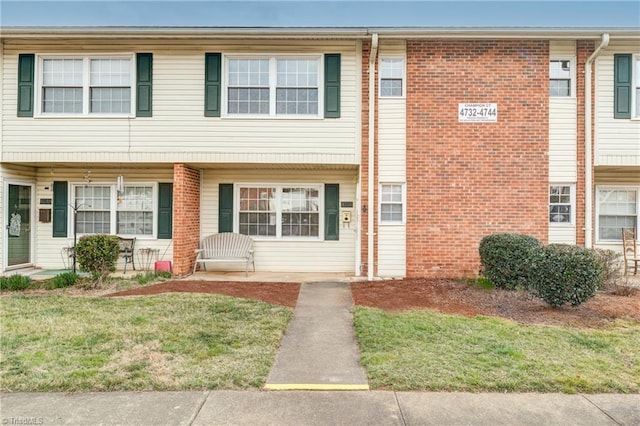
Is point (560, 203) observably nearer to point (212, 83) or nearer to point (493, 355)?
point (493, 355)

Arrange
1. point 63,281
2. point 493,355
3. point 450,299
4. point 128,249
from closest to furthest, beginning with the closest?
1. point 493,355
2. point 450,299
3. point 63,281
4. point 128,249

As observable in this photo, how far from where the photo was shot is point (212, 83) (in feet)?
30.3

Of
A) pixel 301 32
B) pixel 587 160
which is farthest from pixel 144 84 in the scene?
pixel 587 160

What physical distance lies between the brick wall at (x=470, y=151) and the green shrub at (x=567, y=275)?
2990mm

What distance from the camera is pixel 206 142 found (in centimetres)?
924

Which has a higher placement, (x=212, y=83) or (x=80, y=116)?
(x=212, y=83)

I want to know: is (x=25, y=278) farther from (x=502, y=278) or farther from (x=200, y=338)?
(x=502, y=278)

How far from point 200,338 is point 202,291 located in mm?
2858

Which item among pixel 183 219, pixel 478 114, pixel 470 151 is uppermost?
pixel 478 114

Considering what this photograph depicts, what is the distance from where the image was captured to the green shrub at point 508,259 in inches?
292

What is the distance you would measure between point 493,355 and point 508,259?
12.4 ft

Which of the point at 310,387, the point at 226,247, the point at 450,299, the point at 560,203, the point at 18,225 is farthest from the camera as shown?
the point at 226,247

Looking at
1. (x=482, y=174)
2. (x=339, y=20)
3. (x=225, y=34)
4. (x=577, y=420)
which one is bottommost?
(x=577, y=420)

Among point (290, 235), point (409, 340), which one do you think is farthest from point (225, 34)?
point (409, 340)
